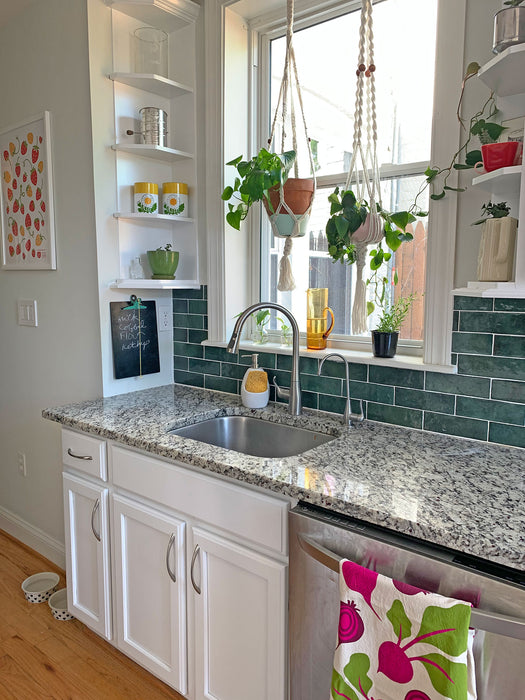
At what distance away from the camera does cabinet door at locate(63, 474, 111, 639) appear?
1.90 metres

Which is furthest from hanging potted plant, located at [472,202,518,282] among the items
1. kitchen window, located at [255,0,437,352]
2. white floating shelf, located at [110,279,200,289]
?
white floating shelf, located at [110,279,200,289]

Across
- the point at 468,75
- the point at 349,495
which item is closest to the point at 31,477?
the point at 349,495

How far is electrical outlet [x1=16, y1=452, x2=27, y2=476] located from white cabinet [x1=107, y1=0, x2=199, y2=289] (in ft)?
3.90

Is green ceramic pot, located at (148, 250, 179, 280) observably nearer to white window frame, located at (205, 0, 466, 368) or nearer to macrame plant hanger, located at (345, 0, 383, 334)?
macrame plant hanger, located at (345, 0, 383, 334)

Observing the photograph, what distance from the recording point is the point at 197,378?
2.42 m

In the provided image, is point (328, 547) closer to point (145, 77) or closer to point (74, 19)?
point (145, 77)

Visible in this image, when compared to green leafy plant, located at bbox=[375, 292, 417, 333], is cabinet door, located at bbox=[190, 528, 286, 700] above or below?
below

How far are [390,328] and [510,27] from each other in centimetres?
91

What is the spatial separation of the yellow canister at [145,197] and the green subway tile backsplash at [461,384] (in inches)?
30.4

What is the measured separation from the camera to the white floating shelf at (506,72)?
121cm

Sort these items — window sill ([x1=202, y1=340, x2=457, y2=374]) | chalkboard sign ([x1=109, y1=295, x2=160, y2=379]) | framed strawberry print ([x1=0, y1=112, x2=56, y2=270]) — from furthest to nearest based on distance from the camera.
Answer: framed strawberry print ([x1=0, y1=112, x2=56, y2=270]) → chalkboard sign ([x1=109, y1=295, x2=160, y2=379]) → window sill ([x1=202, y1=340, x2=457, y2=374])

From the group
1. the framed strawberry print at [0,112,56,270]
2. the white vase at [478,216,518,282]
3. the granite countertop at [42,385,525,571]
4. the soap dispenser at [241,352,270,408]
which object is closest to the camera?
the granite countertop at [42,385,525,571]

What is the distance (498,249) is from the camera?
1.34 m

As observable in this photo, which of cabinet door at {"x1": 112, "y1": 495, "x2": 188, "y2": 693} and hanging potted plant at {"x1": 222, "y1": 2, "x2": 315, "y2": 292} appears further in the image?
hanging potted plant at {"x1": 222, "y1": 2, "x2": 315, "y2": 292}
